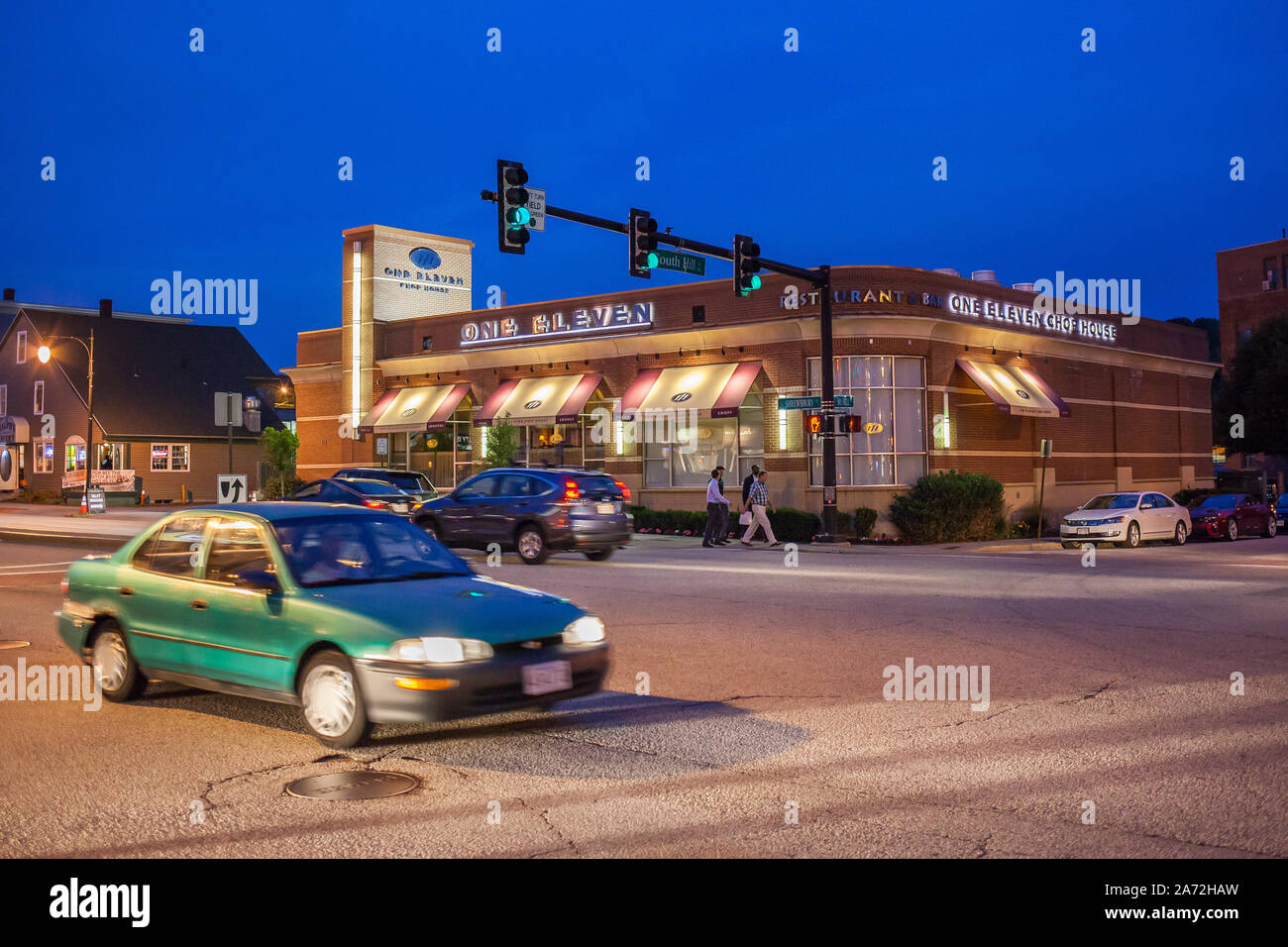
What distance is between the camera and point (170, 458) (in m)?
57.8

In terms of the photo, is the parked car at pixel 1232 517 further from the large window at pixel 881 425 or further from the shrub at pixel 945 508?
the large window at pixel 881 425

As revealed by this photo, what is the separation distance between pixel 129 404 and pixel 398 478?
3402 cm

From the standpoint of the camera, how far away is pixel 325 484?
26594mm

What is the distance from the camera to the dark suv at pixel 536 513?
2044cm

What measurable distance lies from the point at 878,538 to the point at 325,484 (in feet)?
45.6

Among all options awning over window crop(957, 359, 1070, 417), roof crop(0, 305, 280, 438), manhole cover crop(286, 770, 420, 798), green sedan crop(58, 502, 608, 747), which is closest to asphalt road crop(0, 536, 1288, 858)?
manhole cover crop(286, 770, 420, 798)

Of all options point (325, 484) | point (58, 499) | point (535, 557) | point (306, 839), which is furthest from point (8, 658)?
point (58, 499)

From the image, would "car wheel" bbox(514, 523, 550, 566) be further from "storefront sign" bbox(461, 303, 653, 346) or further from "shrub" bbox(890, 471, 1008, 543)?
"storefront sign" bbox(461, 303, 653, 346)

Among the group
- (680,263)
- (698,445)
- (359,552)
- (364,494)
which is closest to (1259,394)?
(698,445)

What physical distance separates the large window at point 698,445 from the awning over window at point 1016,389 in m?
6.33

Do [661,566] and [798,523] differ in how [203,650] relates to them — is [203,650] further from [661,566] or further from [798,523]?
[798,523]

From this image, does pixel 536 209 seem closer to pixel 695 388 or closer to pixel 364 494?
pixel 364 494

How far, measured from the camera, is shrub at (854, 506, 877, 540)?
3064 cm

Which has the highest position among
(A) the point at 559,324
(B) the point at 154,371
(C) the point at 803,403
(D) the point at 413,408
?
(B) the point at 154,371
